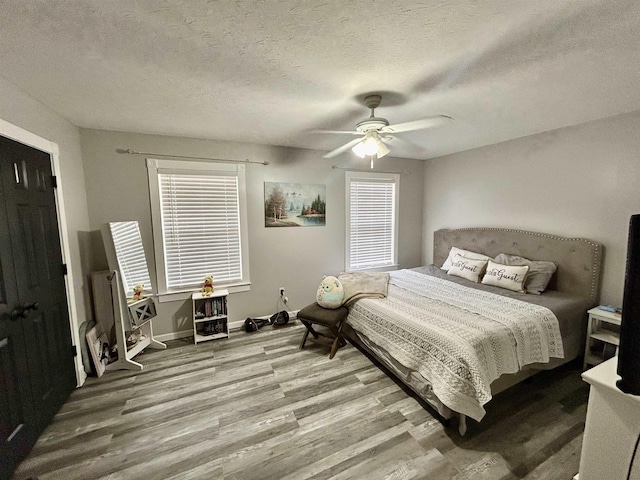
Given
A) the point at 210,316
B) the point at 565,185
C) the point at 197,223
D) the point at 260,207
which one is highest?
the point at 565,185

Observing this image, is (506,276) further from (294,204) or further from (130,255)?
(130,255)

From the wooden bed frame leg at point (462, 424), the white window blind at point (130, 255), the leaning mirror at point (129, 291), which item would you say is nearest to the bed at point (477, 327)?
the wooden bed frame leg at point (462, 424)

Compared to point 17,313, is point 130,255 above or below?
above

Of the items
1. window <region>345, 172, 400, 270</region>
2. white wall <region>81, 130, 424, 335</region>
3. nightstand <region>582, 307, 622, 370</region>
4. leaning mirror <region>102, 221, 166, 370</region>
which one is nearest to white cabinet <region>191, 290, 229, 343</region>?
white wall <region>81, 130, 424, 335</region>

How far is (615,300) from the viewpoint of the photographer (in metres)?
2.66

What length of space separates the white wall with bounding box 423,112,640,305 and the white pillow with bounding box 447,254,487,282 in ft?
2.10

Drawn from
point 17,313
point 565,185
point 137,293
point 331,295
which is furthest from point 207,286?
point 565,185

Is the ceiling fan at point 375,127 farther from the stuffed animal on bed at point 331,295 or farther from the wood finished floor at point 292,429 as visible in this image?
the wood finished floor at point 292,429

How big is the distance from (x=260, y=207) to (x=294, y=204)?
479mm

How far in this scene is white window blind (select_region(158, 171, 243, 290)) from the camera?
319 centimetres

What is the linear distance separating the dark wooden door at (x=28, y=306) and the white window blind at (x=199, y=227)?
105 centimetres

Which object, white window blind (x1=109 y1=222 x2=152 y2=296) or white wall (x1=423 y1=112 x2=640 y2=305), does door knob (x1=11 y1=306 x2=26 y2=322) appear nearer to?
white window blind (x1=109 y1=222 x2=152 y2=296)

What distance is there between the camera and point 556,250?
119 inches

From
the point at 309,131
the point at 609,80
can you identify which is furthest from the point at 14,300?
the point at 609,80
